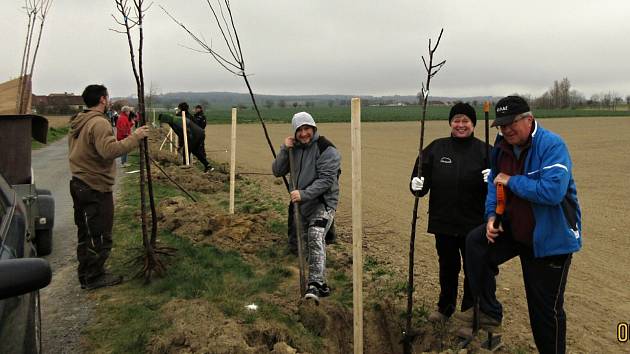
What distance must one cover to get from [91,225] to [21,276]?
10.2 ft

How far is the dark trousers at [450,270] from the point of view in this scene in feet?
13.9

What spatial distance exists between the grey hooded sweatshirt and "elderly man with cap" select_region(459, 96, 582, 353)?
5.76 feet

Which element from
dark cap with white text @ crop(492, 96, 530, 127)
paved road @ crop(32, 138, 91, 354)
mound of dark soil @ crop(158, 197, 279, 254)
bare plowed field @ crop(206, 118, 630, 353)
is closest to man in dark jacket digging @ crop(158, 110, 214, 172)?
bare plowed field @ crop(206, 118, 630, 353)

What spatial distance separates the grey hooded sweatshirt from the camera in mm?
4801

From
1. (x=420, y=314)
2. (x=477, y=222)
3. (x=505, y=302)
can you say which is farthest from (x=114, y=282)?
(x=505, y=302)

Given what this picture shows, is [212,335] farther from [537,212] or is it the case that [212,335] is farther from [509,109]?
[509,109]

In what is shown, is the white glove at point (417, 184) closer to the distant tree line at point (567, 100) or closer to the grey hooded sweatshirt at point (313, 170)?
the grey hooded sweatshirt at point (313, 170)

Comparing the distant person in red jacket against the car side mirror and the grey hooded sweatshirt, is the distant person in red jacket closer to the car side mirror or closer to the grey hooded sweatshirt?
the grey hooded sweatshirt

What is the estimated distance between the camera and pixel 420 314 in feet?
14.9

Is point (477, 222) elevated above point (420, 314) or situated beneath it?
elevated above

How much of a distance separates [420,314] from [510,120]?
219 cm

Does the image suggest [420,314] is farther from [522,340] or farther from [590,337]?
[590,337]

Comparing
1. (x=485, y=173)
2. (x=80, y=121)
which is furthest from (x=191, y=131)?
(x=485, y=173)

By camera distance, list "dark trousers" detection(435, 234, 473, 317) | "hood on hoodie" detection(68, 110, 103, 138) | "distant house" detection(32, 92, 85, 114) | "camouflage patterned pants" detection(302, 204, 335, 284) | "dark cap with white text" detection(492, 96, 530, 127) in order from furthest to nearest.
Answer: "distant house" detection(32, 92, 85, 114) < "camouflage patterned pants" detection(302, 204, 335, 284) < "hood on hoodie" detection(68, 110, 103, 138) < "dark trousers" detection(435, 234, 473, 317) < "dark cap with white text" detection(492, 96, 530, 127)
